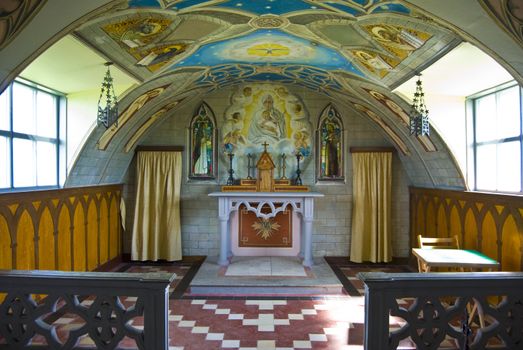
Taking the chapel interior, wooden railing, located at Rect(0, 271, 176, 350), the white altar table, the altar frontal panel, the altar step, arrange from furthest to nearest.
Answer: the altar frontal panel → the white altar table → the altar step → the chapel interior → wooden railing, located at Rect(0, 271, 176, 350)

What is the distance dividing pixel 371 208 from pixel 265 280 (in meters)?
3.37

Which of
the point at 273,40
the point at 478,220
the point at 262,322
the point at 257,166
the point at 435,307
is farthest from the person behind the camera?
the point at 257,166

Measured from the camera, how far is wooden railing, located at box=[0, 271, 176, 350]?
2920 millimetres

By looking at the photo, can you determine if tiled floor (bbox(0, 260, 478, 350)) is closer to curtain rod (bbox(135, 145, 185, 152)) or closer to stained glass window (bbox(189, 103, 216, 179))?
stained glass window (bbox(189, 103, 216, 179))

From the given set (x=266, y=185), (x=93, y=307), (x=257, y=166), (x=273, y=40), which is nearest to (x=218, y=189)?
(x=257, y=166)

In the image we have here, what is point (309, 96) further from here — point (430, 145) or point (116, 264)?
point (116, 264)

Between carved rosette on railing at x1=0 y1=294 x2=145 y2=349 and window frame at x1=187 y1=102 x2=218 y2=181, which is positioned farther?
window frame at x1=187 y1=102 x2=218 y2=181

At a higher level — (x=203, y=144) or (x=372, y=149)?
(x=203, y=144)

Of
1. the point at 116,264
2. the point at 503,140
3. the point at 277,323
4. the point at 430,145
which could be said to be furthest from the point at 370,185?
the point at 116,264

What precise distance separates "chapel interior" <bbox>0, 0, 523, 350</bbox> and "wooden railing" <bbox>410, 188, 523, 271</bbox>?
4 cm

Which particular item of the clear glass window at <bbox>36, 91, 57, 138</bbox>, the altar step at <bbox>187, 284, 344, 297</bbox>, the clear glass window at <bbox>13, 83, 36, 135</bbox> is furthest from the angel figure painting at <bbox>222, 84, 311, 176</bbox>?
the clear glass window at <bbox>13, 83, 36, 135</bbox>

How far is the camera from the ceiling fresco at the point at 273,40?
4.46 m

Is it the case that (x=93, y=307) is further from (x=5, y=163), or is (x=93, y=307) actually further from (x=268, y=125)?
(x=268, y=125)

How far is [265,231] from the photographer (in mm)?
10016
